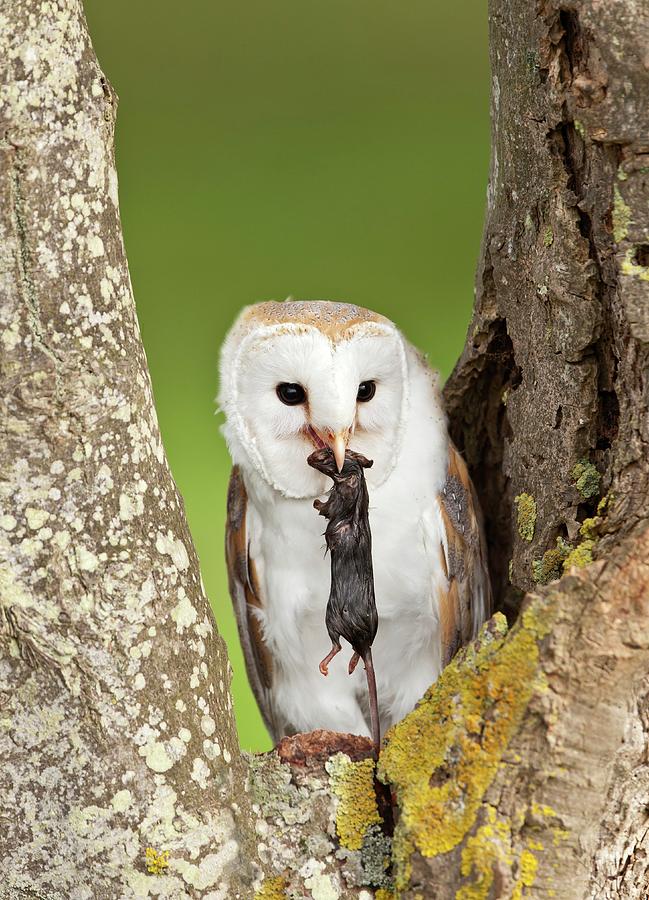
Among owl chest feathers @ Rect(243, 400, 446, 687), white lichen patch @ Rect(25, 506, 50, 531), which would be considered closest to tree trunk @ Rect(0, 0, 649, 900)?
white lichen patch @ Rect(25, 506, 50, 531)

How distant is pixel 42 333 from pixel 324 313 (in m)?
0.39

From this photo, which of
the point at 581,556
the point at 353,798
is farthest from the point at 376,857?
the point at 581,556

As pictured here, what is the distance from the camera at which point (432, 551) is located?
1.19m

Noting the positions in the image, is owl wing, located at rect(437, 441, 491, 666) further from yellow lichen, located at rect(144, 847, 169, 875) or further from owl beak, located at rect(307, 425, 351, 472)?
yellow lichen, located at rect(144, 847, 169, 875)

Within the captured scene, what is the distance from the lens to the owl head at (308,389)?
103 centimetres

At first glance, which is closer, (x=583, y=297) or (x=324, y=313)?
(x=583, y=297)

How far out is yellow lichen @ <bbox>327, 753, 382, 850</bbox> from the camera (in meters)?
0.82

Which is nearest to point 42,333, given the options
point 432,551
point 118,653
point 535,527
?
point 118,653

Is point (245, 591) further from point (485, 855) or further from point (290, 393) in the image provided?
point (485, 855)

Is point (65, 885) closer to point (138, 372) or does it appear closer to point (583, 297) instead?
point (138, 372)

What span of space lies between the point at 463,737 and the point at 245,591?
24.0 inches

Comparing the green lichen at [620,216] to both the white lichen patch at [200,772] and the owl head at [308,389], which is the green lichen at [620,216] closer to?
the owl head at [308,389]

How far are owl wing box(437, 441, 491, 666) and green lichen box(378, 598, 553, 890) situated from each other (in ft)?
1.27

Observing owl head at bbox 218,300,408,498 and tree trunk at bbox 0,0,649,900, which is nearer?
tree trunk at bbox 0,0,649,900
